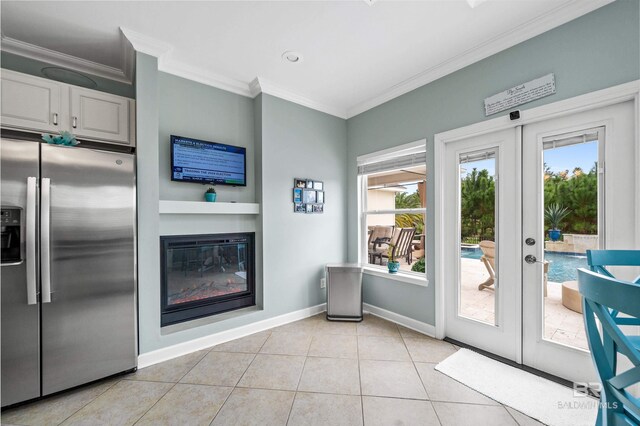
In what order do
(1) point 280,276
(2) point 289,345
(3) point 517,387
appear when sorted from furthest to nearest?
(1) point 280,276
(2) point 289,345
(3) point 517,387

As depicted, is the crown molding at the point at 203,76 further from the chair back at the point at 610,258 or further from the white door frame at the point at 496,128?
the chair back at the point at 610,258

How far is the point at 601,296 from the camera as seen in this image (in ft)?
2.43

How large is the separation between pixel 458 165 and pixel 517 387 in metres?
1.87

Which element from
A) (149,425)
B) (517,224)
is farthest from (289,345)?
(517,224)

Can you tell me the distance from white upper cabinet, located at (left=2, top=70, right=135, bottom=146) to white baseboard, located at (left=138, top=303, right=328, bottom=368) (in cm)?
186

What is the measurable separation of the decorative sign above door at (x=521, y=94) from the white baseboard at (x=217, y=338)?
2874mm

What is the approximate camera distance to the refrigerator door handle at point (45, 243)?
177 centimetres

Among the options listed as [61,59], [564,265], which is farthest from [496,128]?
[61,59]

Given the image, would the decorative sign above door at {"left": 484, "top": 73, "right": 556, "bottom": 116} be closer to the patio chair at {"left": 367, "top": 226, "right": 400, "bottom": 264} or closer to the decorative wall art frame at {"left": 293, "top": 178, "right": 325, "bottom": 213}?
the patio chair at {"left": 367, "top": 226, "right": 400, "bottom": 264}

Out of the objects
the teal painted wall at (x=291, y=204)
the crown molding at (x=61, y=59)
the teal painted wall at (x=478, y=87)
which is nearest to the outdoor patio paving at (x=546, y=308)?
the teal painted wall at (x=478, y=87)

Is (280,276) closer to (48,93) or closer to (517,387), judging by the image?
(517,387)

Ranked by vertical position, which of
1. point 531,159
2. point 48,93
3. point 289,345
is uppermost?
point 48,93

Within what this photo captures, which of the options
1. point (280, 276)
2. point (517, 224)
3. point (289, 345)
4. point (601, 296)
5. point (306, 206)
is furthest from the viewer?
point (306, 206)

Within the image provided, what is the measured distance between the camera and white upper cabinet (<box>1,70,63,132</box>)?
190 cm
